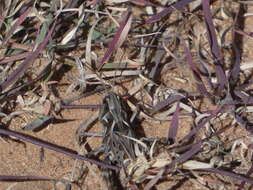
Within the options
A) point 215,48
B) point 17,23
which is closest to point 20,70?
point 17,23

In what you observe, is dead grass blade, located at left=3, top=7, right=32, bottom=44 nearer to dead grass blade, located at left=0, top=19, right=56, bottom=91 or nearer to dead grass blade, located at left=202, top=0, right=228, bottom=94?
dead grass blade, located at left=0, top=19, right=56, bottom=91

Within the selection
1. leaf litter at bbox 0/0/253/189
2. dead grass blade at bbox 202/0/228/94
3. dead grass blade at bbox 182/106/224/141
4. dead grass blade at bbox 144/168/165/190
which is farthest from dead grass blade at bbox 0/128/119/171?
dead grass blade at bbox 202/0/228/94

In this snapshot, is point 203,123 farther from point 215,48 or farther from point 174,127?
point 215,48

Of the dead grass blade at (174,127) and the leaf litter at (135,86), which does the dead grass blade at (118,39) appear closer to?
the leaf litter at (135,86)

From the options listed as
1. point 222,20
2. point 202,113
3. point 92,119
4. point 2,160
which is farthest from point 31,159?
point 222,20

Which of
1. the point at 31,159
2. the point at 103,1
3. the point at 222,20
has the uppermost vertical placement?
the point at 103,1

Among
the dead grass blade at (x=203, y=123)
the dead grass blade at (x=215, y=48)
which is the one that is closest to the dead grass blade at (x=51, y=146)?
the dead grass blade at (x=203, y=123)

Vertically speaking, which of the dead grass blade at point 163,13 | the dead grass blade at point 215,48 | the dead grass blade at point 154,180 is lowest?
the dead grass blade at point 154,180

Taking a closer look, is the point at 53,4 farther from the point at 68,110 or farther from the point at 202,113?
the point at 202,113
